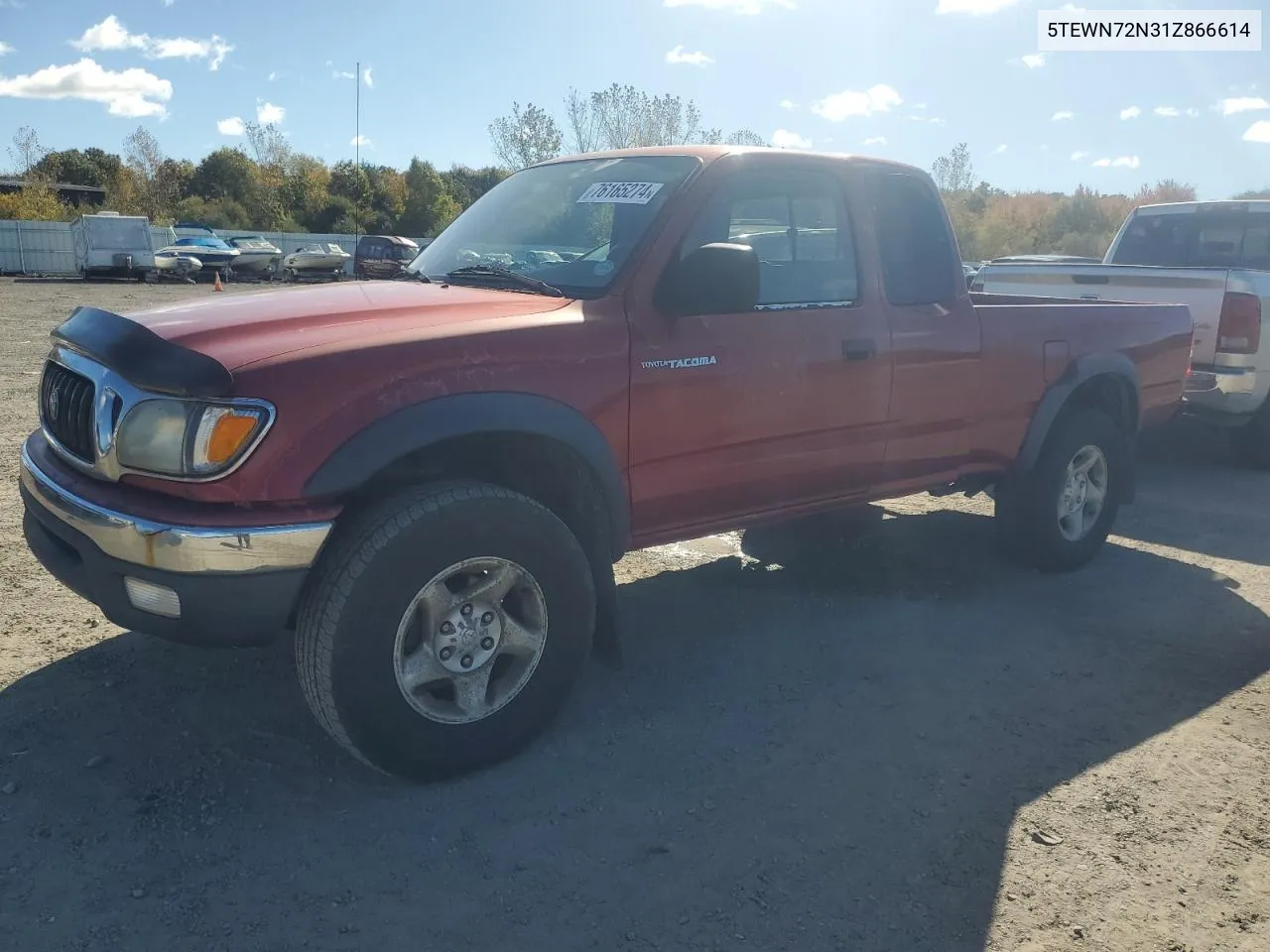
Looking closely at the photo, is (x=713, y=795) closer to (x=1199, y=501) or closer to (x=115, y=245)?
(x=1199, y=501)

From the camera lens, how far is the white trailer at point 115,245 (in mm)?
30062

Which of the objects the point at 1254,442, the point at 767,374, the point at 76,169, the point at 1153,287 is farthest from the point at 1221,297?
the point at 76,169

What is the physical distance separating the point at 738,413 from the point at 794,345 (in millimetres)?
371

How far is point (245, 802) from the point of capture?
302cm

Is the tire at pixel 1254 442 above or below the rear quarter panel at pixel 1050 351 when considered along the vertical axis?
below

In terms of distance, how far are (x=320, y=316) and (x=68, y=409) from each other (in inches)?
31.7

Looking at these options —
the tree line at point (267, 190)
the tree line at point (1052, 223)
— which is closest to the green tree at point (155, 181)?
the tree line at point (267, 190)

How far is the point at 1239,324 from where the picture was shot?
7234mm

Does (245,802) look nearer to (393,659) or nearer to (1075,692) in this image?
(393,659)

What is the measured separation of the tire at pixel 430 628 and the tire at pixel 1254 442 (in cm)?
665

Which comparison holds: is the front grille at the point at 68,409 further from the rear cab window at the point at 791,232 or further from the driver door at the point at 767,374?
the rear cab window at the point at 791,232

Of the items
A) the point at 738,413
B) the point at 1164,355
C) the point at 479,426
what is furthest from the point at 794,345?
the point at 1164,355

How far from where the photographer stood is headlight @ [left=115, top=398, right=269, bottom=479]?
274cm

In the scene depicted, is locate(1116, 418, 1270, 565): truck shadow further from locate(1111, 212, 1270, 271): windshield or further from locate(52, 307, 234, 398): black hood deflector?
locate(52, 307, 234, 398): black hood deflector
